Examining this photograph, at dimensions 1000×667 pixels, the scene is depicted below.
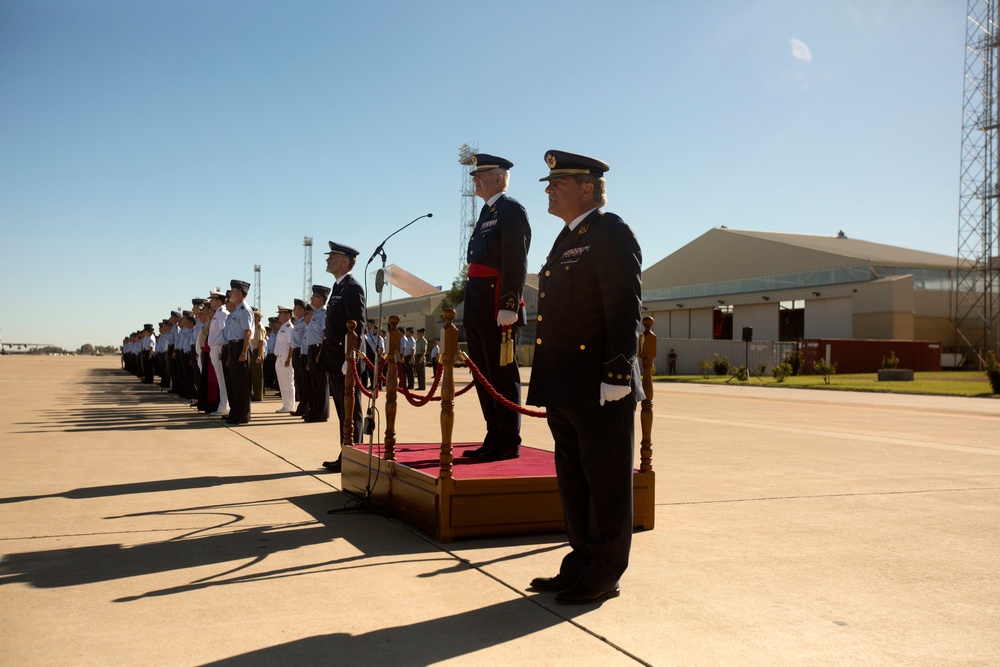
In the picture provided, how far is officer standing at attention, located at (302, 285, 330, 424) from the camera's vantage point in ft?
36.7

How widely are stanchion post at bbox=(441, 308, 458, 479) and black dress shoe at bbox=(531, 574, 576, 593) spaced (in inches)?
38.3

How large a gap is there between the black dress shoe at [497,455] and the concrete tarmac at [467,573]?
793 mm

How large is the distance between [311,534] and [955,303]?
5420cm

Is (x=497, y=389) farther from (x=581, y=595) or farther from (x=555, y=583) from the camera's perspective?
(x=581, y=595)

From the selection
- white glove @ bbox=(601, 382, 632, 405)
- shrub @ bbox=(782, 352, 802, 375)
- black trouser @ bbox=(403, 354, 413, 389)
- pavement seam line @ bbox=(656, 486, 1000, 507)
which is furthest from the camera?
shrub @ bbox=(782, 352, 802, 375)

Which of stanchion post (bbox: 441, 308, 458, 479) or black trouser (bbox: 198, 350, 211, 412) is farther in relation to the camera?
black trouser (bbox: 198, 350, 211, 412)

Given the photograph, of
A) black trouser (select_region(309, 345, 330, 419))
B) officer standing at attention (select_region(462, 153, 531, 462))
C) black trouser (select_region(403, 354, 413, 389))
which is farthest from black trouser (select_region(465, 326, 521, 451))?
black trouser (select_region(403, 354, 413, 389))

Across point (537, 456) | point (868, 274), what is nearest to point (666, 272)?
point (868, 274)

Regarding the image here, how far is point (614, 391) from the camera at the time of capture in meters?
3.57

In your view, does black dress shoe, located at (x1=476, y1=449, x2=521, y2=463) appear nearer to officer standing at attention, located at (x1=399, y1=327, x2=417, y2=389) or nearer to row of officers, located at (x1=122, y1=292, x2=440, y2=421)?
row of officers, located at (x1=122, y1=292, x2=440, y2=421)

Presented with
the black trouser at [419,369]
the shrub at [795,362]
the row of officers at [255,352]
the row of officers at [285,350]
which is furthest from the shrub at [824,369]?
Result: the row of officers at [285,350]

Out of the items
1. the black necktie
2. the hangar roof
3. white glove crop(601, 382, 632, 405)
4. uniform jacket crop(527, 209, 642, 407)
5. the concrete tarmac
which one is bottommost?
the concrete tarmac

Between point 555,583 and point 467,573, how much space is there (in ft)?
1.67

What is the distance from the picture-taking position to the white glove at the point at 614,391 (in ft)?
11.7
